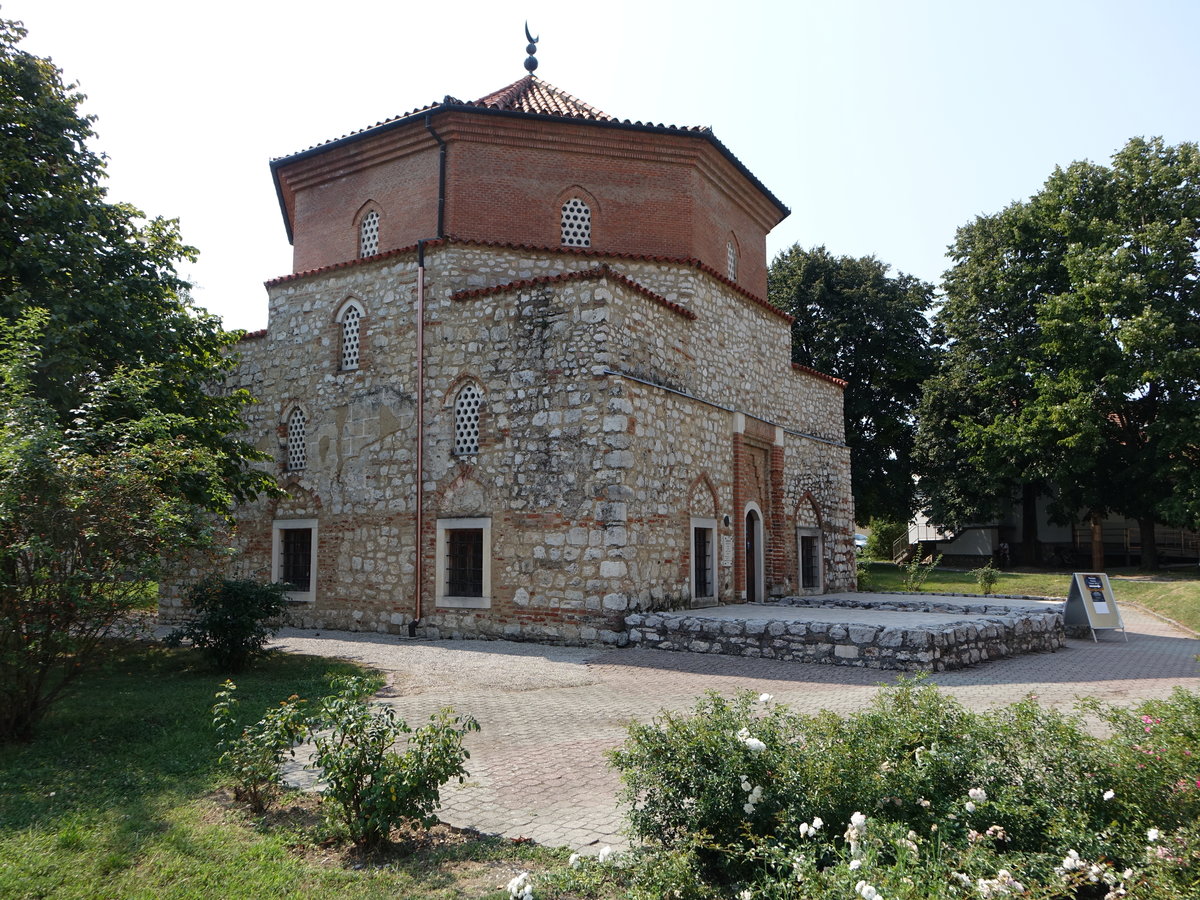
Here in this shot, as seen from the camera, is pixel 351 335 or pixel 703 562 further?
pixel 351 335

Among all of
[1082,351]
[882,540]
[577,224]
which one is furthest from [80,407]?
[882,540]

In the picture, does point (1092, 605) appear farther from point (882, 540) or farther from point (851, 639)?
point (882, 540)

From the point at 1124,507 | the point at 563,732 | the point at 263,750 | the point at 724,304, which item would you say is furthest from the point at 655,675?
the point at 1124,507

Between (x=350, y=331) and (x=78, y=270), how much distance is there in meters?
5.36

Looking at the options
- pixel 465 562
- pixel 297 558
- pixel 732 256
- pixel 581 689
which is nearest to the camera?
pixel 581 689

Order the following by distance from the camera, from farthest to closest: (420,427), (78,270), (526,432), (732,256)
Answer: (732,256), (420,427), (526,432), (78,270)

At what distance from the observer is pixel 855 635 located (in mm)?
10586

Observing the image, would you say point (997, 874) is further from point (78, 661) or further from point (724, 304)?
point (724, 304)

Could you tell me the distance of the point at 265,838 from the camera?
449 cm

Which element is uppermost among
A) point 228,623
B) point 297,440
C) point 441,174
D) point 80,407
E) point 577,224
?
point 441,174

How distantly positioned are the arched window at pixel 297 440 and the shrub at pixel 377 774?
1176 centimetres

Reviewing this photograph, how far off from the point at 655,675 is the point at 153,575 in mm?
5877

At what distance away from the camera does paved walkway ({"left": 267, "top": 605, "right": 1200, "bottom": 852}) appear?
514 cm

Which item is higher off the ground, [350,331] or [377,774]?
[350,331]
